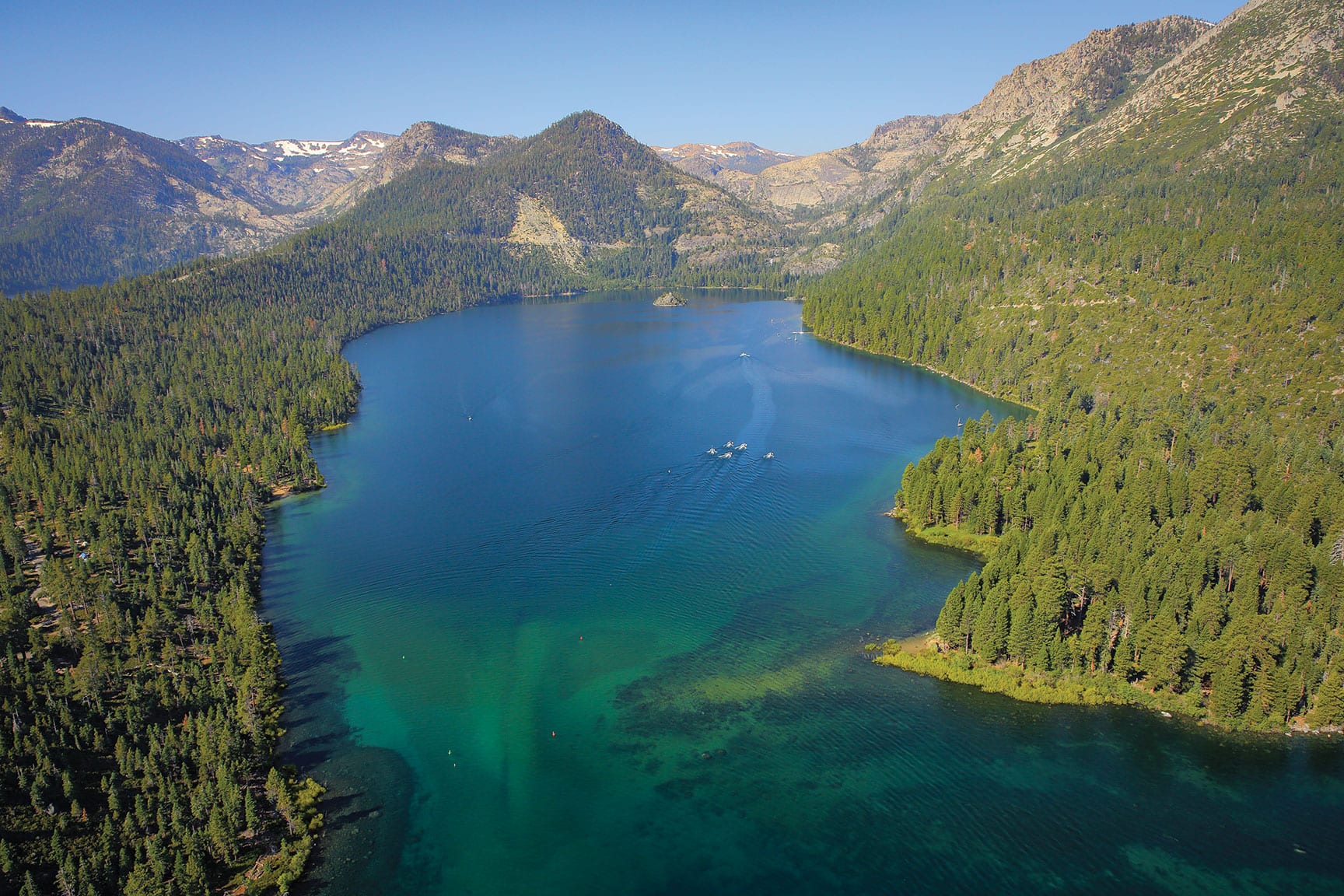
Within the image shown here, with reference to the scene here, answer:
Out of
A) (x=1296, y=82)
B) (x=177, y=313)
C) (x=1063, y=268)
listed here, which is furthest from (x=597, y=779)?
(x=1296, y=82)

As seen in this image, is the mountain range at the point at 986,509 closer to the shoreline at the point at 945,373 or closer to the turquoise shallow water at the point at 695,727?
the shoreline at the point at 945,373

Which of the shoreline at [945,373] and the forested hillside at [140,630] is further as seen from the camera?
the shoreline at [945,373]

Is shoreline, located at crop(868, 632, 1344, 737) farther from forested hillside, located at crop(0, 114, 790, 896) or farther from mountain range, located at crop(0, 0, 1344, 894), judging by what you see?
forested hillside, located at crop(0, 114, 790, 896)

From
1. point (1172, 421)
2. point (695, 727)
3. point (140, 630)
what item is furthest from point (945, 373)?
point (140, 630)

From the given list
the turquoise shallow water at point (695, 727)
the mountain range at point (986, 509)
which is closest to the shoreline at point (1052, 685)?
the mountain range at point (986, 509)

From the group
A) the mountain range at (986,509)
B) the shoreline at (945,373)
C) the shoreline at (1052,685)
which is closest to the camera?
the mountain range at (986,509)

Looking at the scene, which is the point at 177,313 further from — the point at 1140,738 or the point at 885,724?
the point at 1140,738
